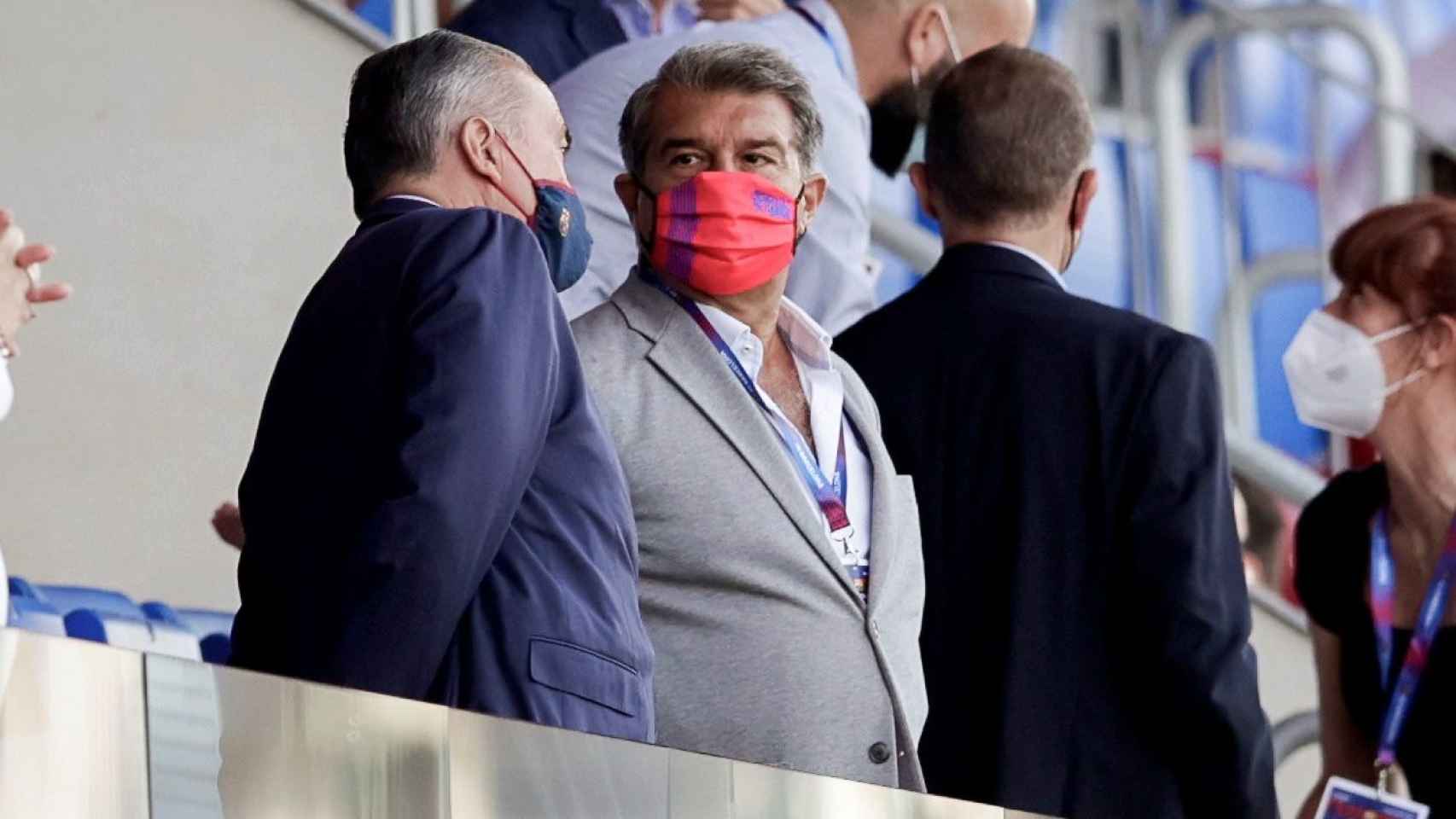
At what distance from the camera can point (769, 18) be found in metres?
4.38

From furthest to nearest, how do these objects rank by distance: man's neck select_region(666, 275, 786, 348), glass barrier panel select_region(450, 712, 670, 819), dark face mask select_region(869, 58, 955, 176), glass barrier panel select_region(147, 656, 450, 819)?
dark face mask select_region(869, 58, 955, 176)
man's neck select_region(666, 275, 786, 348)
glass barrier panel select_region(450, 712, 670, 819)
glass barrier panel select_region(147, 656, 450, 819)

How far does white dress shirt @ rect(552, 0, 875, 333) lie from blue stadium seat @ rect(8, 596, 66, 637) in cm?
74

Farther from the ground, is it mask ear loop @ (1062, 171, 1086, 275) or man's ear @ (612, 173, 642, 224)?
man's ear @ (612, 173, 642, 224)

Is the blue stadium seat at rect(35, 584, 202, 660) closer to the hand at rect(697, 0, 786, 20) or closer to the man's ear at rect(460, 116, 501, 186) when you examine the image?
the man's ear at rect(460, 116, 501, 186)

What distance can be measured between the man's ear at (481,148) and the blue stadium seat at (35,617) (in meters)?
0.76

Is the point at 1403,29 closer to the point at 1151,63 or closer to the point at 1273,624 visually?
the point at 1151,63

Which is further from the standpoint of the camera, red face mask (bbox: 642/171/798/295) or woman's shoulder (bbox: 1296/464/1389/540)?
woman's shoulder (bbox: 1296/464/1389/540)

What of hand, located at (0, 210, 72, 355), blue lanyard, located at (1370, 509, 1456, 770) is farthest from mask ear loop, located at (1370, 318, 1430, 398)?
hand, located at (0, 210, 72, 355)

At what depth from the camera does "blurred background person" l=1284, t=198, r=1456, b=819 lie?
423 cm

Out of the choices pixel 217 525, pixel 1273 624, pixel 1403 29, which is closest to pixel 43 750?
pixel 217 525

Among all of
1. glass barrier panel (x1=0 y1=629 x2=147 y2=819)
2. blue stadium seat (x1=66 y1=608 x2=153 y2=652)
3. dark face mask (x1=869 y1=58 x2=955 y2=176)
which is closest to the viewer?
glass barrier panel (x1=0 y1=629 x2=147 y2=819)

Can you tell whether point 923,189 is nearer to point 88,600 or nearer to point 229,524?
point 229,524

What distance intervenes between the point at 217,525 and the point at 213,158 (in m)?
1.40

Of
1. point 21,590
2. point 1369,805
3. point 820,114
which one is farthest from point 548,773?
point 1369,805
